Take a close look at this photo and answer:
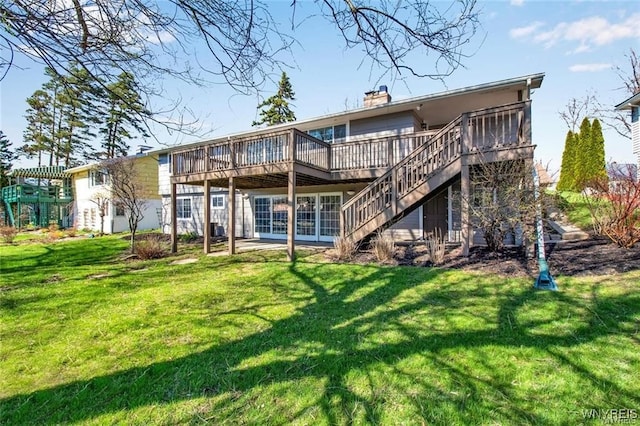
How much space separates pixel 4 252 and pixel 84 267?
6.64 meters

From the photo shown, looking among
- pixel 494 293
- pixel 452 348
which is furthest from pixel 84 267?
pixel 494 293

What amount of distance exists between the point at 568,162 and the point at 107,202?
90.2 ft

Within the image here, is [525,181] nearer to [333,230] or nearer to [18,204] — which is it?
[333,230]

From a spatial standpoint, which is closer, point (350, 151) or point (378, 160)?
point (378, 160)

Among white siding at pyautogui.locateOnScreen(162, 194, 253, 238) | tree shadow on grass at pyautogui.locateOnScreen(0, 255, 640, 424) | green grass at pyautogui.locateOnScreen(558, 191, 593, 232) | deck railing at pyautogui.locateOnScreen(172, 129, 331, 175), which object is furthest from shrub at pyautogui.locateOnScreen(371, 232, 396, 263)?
white siding at pyautogui.locateOnScreen(162, 194, 253, 238)

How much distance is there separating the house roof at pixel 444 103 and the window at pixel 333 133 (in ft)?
0.63

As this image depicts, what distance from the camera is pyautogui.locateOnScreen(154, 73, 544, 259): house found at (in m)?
7.04

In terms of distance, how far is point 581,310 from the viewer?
12.6ft

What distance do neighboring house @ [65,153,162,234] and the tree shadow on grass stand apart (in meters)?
19.6

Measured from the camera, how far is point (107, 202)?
19.3m

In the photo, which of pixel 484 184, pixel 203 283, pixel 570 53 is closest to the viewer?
pixel 203 283

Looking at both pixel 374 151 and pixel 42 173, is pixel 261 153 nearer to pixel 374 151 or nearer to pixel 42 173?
pixel 374 151

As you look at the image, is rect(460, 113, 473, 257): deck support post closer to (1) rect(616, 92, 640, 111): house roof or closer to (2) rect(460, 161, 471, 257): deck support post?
(2) rect(460, 161, 471, 257): deck support post

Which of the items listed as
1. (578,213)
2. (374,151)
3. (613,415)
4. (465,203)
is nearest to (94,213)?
(374,151)
